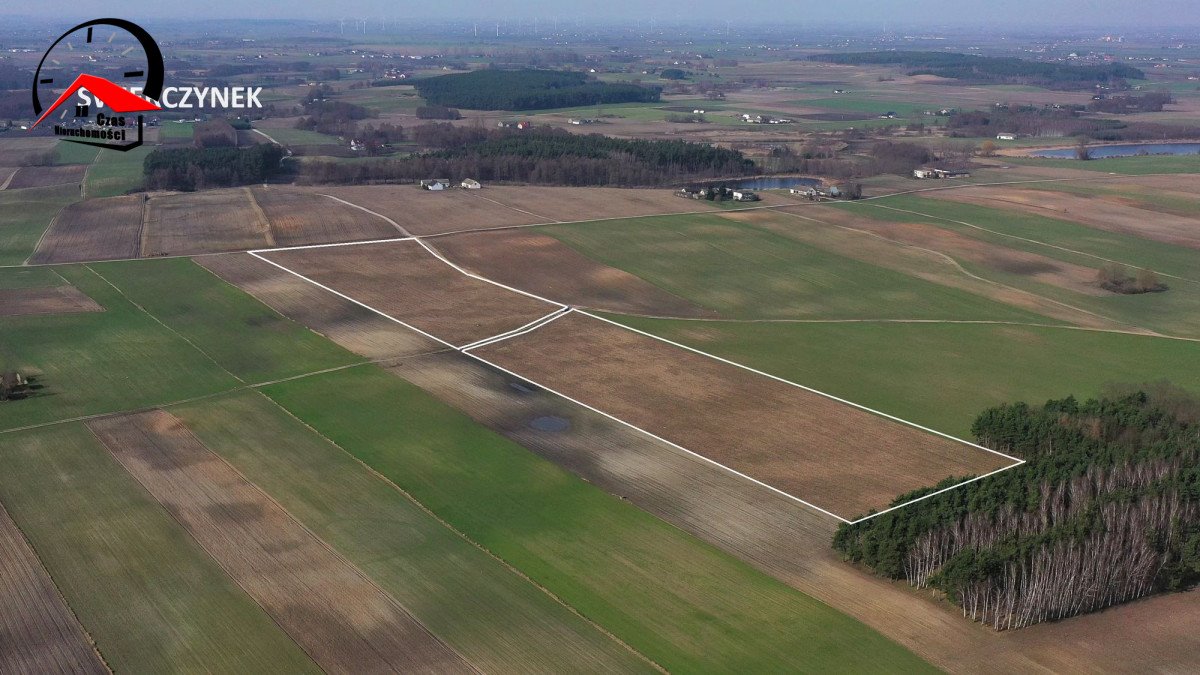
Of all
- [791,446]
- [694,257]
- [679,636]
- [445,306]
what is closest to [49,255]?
[445,306]

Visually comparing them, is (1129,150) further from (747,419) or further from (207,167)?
(747,419)

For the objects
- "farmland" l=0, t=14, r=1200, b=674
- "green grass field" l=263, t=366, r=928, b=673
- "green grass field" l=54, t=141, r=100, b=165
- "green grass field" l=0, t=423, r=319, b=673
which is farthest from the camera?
"green grass field" l=54, t=141, r=100, b=165

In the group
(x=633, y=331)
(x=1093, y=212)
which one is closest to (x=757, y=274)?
(x=633, y=331)

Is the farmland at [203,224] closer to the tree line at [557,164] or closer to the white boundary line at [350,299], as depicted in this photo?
the white boundary line at [350,299]

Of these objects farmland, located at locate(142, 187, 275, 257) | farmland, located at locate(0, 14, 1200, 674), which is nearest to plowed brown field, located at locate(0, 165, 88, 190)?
farmland, located at locate(0, 14, 1200, 674)

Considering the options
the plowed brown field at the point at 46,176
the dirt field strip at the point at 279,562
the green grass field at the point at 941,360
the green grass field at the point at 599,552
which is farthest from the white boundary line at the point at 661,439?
the plowed brown field at the point at 46,176

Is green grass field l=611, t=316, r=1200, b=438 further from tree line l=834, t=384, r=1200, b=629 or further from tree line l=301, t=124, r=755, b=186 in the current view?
tree line l=301, t=124, r=755, b=186
